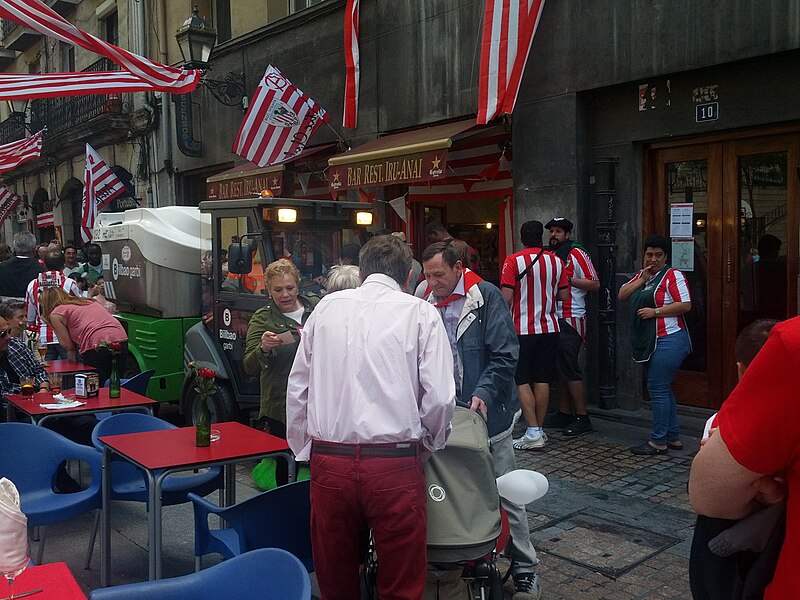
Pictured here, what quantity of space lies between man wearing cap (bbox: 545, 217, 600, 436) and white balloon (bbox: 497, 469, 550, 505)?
165 inches

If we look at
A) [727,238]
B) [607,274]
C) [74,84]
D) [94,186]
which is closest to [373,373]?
[607,274]

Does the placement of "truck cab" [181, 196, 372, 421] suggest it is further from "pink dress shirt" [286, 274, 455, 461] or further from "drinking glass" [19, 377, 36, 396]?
"pink dress shirt" [286, 274, 455, 461]

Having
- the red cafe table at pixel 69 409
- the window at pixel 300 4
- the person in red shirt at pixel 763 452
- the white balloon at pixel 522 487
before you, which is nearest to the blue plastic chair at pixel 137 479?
the red cafe table at pixel 69 409

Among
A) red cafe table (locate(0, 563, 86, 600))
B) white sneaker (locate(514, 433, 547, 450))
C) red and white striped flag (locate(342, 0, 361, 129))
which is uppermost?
red and white striped flag (locate(342, 0, 361, 129))

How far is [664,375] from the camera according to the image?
22.5 feet

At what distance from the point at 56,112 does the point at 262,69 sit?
11.3 metres

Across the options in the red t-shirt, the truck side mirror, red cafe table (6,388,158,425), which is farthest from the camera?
the truck side mirror

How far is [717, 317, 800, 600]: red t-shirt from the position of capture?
1548 mm

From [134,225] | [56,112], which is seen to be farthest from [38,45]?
[134,225]

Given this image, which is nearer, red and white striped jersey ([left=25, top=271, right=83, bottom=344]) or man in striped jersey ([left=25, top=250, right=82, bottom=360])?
red and white striped jersey ([left=25, top=271, right=83, bottom=344])

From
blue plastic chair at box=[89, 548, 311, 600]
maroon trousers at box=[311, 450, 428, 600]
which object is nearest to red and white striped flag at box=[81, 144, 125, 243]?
maroon trousers at box=[311, 450, 428, 600]

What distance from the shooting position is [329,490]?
10.1ft

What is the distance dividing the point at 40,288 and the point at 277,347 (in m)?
4.89

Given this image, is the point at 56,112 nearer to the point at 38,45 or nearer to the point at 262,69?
the point at 38,45
